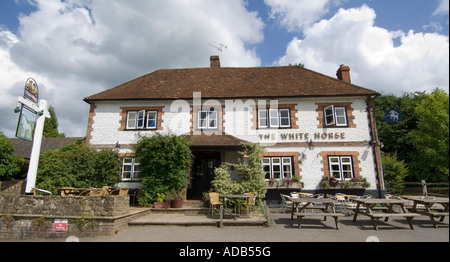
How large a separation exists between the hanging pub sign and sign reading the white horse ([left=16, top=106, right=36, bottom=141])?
0.46 m

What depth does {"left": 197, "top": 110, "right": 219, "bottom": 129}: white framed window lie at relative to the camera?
13281 millimetres

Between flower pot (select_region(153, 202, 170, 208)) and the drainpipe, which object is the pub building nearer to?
the drainpipe

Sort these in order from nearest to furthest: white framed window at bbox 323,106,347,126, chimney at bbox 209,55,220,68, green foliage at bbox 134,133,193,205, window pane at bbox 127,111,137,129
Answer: green foliage at bbox 134,133,193,205, white framed window at bbox 323,106,347,126, window pane at bbox 127,111,137,129, chimney at bbox 209,55,220,68

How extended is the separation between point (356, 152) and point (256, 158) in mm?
5930

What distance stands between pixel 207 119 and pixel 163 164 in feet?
13.1

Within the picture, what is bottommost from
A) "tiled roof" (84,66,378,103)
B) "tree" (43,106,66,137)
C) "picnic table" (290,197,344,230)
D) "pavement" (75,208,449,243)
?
"pavement" (75,208,449,243)

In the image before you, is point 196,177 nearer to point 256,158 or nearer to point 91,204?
point 256,158

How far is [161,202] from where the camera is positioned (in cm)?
1034

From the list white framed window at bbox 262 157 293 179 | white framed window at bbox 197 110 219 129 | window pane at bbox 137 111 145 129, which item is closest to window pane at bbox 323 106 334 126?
white framed window at bbox 262 157 293 179

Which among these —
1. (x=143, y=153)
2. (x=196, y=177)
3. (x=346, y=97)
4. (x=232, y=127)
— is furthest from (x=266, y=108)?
(x=143, y=153)

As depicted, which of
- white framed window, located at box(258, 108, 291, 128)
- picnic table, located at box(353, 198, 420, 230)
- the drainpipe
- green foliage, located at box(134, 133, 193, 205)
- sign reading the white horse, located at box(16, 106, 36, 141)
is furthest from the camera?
white framed window, located at box(258, 108, 291, 128)

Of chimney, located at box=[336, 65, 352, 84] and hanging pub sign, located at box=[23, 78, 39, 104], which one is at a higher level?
chimney, located at box=[336, 65, 352, 84]

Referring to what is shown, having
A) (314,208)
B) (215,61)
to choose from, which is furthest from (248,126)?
(215,61)
